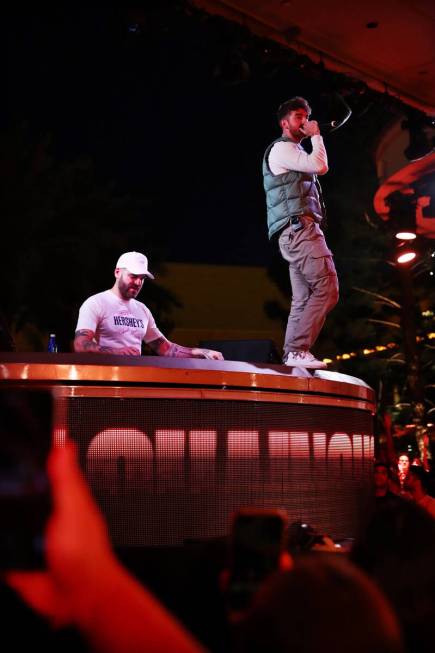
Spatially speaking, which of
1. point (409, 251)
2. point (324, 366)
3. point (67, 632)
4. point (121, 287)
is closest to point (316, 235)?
point (324, 366)

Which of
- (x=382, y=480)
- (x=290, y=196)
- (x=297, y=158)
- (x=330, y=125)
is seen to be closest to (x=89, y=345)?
(x=290, y=196)

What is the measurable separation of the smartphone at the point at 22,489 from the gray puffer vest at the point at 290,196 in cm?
638

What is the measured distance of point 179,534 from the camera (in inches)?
234

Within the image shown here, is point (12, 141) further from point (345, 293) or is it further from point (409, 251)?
point (409, 251)

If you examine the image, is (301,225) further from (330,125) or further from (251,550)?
(251,550)

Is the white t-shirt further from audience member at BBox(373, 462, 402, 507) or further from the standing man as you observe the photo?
audience member at BBox(373, 462, 402, 507)

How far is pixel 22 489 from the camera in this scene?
56.8 inches

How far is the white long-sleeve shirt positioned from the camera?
7.54m

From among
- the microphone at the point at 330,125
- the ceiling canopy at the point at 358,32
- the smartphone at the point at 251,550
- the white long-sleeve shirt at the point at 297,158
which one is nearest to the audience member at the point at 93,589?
the smartphone at the point at 251,550

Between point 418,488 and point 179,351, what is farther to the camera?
point 418,488

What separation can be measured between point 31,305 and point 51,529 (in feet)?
99.8

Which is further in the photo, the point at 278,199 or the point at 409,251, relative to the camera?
the point at 409,251

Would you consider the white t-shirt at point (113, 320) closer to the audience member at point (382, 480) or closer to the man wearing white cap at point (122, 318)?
the man wearing white cap at point (122, 318)

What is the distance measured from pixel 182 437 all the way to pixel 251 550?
417 centimetres
